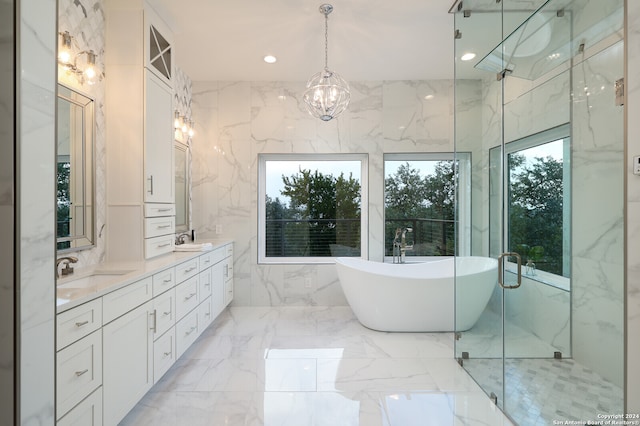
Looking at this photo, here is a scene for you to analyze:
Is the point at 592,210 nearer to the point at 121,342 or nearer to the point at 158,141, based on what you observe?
the point at 121,342

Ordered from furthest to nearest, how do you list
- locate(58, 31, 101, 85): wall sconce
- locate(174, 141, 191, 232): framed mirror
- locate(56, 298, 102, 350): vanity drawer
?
1. locate(174, 141, 191, 232): framed mirror
2. locate(58, 31, 101, 85): wall sconce
3. locate(56, 298, 102, 350): vanity drawer

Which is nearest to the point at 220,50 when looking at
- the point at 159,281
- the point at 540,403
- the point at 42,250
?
the point at 159,281

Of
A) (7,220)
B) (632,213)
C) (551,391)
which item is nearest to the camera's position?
(7,220)

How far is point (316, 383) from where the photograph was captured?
7.41 feet

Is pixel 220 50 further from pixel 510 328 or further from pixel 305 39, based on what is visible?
pixel 510 328

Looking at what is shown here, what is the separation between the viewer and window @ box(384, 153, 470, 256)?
4129mm

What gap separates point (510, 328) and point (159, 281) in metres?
2.27

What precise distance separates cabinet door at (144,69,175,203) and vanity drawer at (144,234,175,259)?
312 millimetres

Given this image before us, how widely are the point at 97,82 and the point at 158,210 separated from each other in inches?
40.2

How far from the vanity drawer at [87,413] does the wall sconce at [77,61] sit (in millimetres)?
1913

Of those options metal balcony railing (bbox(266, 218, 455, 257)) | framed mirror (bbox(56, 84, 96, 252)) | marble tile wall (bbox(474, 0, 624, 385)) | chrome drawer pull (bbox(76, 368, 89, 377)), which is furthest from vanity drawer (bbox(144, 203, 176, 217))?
marble tile wall (bbox(474, 0, 624, 385))

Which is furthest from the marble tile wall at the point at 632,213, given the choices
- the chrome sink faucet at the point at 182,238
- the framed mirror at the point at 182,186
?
the framed mirror at the point at 182,186

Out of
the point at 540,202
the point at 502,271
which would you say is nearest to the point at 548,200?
the point at 540,202

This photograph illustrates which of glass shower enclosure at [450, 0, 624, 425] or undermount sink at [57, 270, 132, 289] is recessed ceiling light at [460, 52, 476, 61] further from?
undermount sink at [57, 270, 132, 289]
